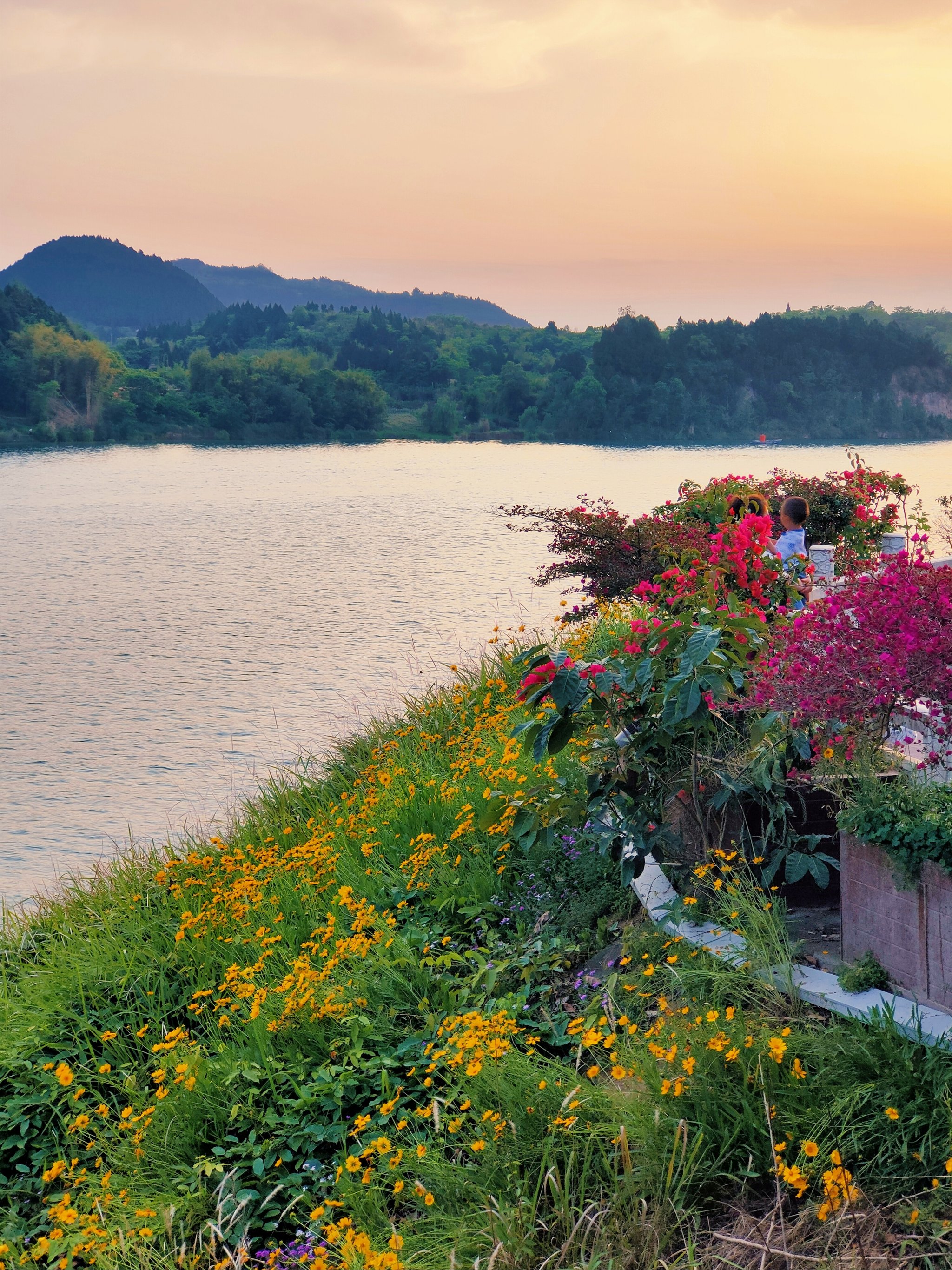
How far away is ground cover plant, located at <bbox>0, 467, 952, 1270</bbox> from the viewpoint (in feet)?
8.76

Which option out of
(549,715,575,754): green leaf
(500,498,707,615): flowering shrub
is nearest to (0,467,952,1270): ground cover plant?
(549,715,575,754): green leaf

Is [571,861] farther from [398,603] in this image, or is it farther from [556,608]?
[398,603]

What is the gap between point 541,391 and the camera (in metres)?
99.6

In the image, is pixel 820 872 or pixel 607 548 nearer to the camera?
pixel 820 872

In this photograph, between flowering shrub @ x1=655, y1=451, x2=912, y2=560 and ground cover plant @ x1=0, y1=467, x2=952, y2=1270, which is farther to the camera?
flowering shrub @ x1=655, y1=451, x2=912, y2=560

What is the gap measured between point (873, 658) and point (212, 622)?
18058mm

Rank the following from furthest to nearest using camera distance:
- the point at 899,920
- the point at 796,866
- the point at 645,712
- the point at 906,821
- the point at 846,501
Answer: the point at 846,501 → the point at 645,712 → the point at 796,866 → the point at 899,920 → the point at 906,821

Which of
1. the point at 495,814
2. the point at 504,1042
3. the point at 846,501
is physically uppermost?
the point at 846,501

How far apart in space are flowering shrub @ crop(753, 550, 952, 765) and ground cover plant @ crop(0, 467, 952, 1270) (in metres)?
0.20

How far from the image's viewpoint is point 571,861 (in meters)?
4.90

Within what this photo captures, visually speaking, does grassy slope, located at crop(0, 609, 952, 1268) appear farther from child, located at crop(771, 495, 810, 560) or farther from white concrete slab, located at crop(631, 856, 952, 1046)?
child, located at crop(771, 495, 810, 560)

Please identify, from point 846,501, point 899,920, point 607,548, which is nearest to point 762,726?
point 899,920

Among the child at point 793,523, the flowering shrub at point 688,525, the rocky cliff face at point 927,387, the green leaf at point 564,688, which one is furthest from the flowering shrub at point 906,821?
the rocky cliff face at point 927,387

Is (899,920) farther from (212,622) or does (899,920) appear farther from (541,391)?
(541,391)
